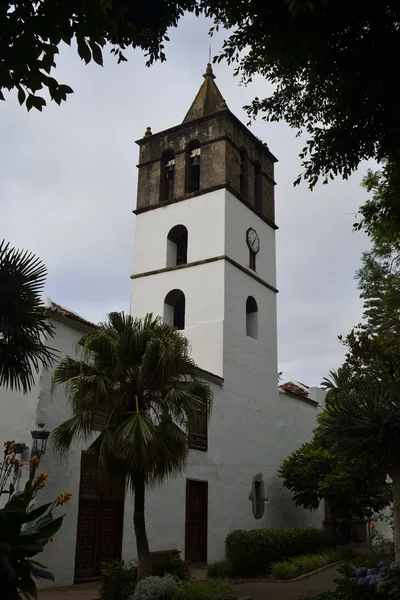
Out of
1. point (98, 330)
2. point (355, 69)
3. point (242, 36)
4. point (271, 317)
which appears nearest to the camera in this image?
point (355, 69)

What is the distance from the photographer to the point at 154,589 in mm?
9664

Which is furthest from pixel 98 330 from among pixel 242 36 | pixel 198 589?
pixel 242 36

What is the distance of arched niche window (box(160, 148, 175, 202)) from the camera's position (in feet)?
80.0

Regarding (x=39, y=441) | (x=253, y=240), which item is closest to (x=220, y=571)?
(x=39, y=441)

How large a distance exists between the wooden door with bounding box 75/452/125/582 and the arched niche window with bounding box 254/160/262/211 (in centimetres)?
1407

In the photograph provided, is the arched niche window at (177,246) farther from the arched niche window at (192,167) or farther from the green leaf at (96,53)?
the green leaf at (96,53)

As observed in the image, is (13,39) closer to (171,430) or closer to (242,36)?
(242,36)

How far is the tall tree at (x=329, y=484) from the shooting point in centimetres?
1883

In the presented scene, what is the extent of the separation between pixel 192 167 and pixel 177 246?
316cm

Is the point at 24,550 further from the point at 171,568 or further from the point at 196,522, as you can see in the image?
the point at 196,522

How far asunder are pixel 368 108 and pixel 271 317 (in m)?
16.2

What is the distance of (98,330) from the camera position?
1143cm

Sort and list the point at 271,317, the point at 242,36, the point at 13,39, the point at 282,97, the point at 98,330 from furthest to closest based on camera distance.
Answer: the point at 271,317 → the point at 98,330 → the point at 282,97 → the point at 242,36 → the point at 13,39

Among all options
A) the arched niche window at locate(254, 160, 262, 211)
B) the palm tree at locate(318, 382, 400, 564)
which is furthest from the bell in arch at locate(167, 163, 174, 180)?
the palm tree at locate(318, 382, 400, 564)
